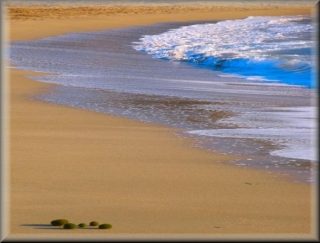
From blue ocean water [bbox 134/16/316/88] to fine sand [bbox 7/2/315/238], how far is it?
544 centimetres

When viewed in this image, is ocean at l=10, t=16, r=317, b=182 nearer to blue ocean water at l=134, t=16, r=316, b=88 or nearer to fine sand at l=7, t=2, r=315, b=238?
blue ocean water at l=134, t=16, r=316, b=88

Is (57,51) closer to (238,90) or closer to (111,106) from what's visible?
(238,90)

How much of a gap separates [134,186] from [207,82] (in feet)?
24.9

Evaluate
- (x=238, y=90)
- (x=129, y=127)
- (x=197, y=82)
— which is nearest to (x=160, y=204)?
(x=129, y=127)

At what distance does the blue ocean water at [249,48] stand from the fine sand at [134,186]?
17.9ft

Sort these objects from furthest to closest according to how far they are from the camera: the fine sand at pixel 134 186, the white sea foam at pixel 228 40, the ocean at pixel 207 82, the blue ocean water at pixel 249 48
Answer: the white sea foam at pixel 228 40
the blue ocean water at pixel 249 48
the ocean at pixel 207 82
the fine sand at pixel 134 186

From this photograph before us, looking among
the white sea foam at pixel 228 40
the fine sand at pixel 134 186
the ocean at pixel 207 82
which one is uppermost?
the white sea foam at pixel 228 40

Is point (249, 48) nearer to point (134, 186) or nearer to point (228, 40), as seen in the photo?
point (228, 40)

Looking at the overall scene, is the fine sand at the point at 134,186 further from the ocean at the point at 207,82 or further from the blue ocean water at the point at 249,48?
the blue ocean water at the point at 249,48

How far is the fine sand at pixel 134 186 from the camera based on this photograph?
516 centimetres

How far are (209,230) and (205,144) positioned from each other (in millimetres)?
2673

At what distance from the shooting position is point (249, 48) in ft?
60.1

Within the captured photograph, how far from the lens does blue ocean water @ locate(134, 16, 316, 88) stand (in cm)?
1512

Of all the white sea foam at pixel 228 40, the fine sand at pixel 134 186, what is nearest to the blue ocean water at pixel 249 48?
the white sea foam at pixel 228 40
